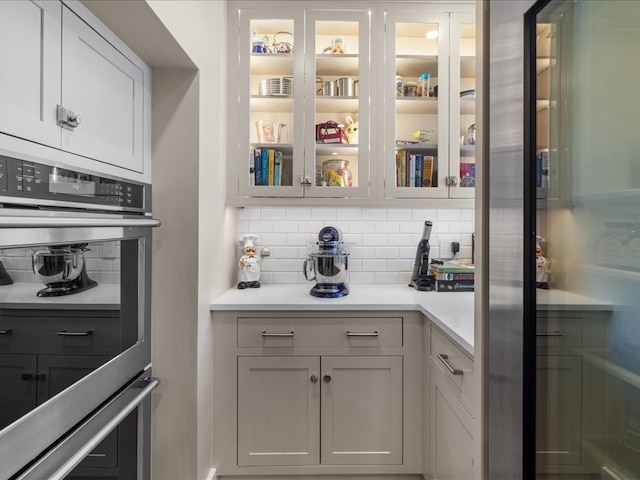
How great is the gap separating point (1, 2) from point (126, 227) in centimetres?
63

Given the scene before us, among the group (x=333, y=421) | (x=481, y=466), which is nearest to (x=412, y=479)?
(x=333, y=421)

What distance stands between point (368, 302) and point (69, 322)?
124 cm

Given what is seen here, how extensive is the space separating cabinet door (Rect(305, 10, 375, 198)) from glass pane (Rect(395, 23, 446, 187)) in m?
0.20

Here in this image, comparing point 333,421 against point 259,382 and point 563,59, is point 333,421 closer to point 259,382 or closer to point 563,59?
point 259,382

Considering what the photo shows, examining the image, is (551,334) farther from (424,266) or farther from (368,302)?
(424,266)

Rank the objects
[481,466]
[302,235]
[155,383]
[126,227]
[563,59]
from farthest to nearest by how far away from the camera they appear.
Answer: [302,235]
[155,383]
[126,227]
[481,466]
[563,59]

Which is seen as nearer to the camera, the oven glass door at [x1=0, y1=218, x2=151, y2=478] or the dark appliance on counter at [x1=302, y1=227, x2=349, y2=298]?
the oven glass door at [x1=0, y1=218, x2=151, y2=478]

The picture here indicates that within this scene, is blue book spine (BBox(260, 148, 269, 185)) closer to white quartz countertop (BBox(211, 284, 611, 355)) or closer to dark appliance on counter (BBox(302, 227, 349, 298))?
dark appliance on counter (BBox(302, 227, 349, 298))

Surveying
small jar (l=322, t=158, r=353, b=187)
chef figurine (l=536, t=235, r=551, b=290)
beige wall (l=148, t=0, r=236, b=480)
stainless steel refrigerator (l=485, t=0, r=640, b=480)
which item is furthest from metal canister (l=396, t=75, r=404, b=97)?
chef figurine (l=536, t=235, r=551, b=290)

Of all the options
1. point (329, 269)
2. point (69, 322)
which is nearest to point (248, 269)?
point (329, 269)

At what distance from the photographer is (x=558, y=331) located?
1.69ft

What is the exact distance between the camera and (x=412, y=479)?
1.79 metres

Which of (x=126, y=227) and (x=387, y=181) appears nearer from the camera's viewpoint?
(x=126, y=227)

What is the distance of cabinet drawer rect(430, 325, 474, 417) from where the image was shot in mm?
1156
